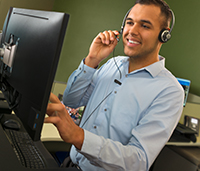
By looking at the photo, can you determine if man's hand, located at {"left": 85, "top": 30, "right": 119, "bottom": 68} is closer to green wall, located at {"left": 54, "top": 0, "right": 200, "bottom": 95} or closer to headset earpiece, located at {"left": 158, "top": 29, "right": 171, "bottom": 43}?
headset earpiece, located at {"left": 158, "top": 29, "right": 171, "bottom": 43}

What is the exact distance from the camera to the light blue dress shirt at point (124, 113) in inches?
33.8

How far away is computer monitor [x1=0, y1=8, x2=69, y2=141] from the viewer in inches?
23.7

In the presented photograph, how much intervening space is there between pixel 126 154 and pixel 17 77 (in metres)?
0.48

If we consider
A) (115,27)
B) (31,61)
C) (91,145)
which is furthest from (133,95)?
(115,27)

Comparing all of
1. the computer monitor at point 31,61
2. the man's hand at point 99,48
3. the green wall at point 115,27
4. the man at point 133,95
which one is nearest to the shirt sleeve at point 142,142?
the man at point 133,95

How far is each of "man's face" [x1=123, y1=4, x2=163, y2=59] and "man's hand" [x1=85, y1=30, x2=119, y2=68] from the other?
0.09 meters

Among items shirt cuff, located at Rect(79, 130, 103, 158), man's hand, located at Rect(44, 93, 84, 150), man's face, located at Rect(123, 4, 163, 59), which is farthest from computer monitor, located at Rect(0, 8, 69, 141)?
man's face, located at Rect(123, 4, 163, 59)

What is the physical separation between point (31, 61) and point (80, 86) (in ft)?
1.87

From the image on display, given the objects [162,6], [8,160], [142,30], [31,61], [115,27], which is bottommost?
[8,160]

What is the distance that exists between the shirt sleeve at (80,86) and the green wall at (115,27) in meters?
1.78

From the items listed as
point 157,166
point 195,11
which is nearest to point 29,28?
point 157,166

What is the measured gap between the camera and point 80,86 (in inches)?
49.4

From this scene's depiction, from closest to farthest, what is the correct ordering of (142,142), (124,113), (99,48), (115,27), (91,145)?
(91,145)
(142,142)
(124,113)
(99,48)
(115,27)

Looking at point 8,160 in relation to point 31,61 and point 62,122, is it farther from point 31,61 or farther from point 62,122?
point 31,61
